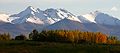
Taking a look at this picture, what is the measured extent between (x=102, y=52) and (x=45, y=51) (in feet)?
43.0

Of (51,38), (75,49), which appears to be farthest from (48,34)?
(75,49)

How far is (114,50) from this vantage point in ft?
282

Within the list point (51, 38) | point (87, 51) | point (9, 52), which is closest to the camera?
point (9, 52)

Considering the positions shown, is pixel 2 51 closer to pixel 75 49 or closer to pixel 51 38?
pixel 75 49

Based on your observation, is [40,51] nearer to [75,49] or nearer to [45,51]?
[45,51]

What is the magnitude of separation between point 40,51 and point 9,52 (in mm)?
7404

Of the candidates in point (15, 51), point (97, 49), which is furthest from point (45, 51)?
point (97, 49)

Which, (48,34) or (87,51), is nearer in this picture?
(87,51)

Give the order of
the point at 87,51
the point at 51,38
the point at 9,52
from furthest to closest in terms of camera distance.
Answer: the point at 51,38
the point at 87,51
the point at 9,52

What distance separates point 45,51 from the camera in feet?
272

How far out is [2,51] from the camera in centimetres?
8031

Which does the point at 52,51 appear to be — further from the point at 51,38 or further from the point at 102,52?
the point at 51,38

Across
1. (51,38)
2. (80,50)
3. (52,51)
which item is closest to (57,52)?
(52,51)

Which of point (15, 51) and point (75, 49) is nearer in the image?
point (15, 51)
